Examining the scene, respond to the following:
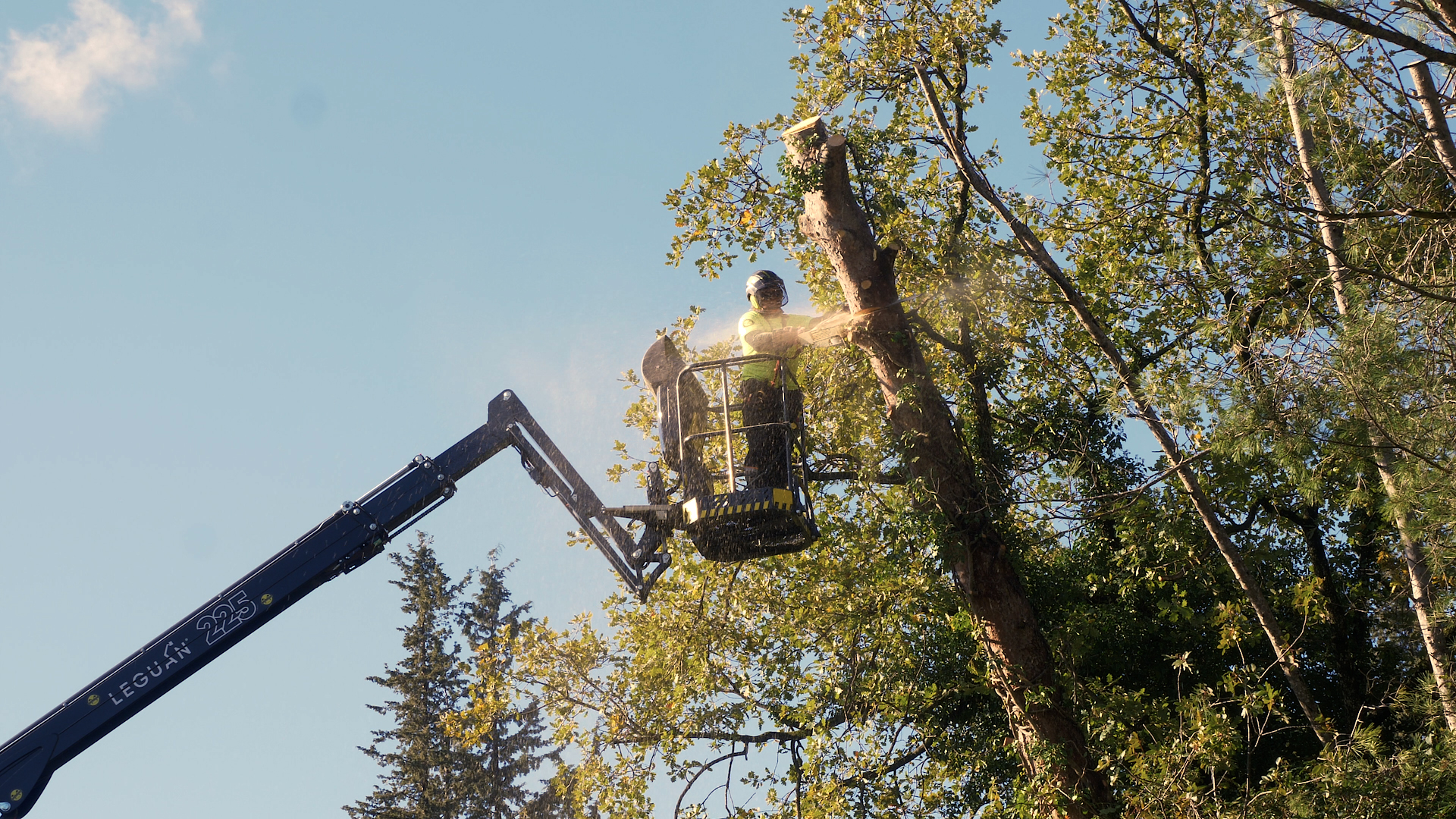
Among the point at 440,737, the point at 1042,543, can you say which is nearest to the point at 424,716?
the point at 440,737

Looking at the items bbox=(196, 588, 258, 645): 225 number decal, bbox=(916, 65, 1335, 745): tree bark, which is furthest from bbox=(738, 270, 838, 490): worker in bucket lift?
bbox=(196, 588, 258, 645): 225 number decal

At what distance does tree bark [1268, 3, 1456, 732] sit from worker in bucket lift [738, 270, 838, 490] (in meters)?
3.62

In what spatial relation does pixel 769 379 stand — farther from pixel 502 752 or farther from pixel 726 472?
pixel 502 752

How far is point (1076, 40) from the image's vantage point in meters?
14.4

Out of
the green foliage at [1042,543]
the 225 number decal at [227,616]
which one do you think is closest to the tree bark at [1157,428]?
the green foliage at [1042,543]

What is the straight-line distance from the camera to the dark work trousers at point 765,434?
31.6ft

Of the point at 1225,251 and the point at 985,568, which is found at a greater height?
the point at 1225,251

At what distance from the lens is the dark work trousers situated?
9.62m

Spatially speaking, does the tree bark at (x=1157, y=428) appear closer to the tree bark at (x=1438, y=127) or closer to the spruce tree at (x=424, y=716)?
the tree bark at (x=1438, y=127)

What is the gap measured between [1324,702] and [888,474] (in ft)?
19.9

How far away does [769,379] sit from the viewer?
9.72m

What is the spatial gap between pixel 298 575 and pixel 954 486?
5218 millimetres

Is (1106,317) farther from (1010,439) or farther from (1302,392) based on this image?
(1302,392)

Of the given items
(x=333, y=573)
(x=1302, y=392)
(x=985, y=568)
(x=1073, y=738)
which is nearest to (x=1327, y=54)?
(x=1302, y=392)
